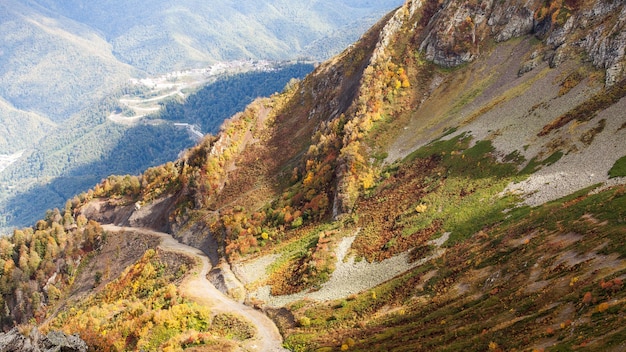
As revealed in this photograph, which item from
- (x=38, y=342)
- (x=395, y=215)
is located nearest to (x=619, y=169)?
(x=395, y=215)

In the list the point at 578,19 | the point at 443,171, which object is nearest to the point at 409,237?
the point at 443,171

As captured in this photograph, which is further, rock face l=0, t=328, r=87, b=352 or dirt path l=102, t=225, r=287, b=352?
dirt path l=102, t=225, r=287, b=352

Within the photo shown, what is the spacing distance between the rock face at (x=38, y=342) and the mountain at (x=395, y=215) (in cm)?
609

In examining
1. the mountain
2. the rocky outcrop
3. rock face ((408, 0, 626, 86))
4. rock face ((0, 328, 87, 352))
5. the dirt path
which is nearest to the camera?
the mountain

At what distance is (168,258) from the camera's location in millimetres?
98562

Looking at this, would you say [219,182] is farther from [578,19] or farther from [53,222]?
[578,19]

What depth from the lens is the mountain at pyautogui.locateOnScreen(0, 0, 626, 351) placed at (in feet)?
124

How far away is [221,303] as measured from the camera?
222 feet

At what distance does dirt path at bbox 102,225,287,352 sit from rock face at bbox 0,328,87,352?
18.3 m

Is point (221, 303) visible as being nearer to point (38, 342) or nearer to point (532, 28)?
point (38, 342)

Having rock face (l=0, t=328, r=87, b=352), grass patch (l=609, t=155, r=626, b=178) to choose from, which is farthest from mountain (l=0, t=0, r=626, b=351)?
rock face (l=0, t=328, r=87, b=352)

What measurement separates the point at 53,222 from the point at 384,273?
13080 centimetres

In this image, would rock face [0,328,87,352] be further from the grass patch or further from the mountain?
the grass patch

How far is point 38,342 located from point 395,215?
4867 cm
